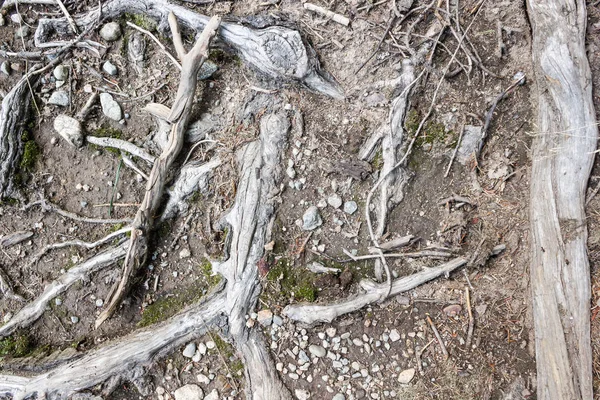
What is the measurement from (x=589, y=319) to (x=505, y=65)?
6.69 feet

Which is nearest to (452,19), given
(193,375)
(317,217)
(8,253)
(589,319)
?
(317,217)

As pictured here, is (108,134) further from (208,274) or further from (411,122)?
(411,122)

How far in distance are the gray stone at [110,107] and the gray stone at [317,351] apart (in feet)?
8.51

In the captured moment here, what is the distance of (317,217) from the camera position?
11.2 feet

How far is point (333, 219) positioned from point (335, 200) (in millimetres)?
160

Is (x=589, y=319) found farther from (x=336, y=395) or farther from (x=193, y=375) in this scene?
(x=193, y=375)

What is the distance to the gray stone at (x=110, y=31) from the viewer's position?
12.0ft

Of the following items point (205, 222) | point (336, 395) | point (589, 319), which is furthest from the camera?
point (205, 222)

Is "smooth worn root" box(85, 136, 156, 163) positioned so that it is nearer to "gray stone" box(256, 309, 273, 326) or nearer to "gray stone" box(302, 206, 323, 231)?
"gray stone" box(302, 206, 323, 231)

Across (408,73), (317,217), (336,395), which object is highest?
(408,73)

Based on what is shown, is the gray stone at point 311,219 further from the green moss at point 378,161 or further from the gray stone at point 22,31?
the gray stone at point 22,31

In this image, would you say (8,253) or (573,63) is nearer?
(573,63)

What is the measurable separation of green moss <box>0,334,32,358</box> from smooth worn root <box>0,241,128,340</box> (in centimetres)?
6

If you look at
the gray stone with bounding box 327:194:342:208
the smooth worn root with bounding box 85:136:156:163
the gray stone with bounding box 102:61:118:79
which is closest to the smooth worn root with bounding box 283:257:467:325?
the gray stone with bounding box 327:194:342:208
